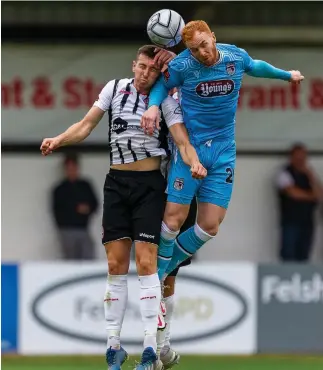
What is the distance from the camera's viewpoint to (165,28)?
8.53m

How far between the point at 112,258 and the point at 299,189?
7240 mm

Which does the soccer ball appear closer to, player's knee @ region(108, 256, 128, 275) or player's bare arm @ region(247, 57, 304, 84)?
player's bare arm @ region(247, 57, 304, 84)

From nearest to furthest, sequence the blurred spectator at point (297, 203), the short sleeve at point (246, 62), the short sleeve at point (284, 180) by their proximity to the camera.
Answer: the short sleeve at point (246, 62), the blurred spectator at point (297, 203), the short sleeve at point (284, 180)

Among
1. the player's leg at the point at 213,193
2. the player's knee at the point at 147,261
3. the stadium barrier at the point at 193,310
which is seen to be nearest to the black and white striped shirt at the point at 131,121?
the player's leg at the point at 213,193

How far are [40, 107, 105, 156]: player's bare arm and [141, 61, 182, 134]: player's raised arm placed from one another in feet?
1.43

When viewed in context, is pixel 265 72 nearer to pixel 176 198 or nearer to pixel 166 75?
pixel 166 75

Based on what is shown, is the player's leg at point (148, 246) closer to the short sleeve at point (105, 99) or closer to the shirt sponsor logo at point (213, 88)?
the short sleeve at point (105, 99)

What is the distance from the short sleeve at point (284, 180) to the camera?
15617mm

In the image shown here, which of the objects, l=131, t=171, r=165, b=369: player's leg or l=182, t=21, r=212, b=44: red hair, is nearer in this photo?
→ l=182, t=21, r=212, b=44: red hair

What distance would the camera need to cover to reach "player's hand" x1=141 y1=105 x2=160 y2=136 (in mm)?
8320

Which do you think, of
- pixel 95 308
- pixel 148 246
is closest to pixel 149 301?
pixel 148 246

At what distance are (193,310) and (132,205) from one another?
450 centimetres

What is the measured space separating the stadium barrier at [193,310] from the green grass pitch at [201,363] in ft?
0.80

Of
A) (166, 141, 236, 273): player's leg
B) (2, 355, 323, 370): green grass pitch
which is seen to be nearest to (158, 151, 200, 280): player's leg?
(166, 141, 236, 273): player's leg
